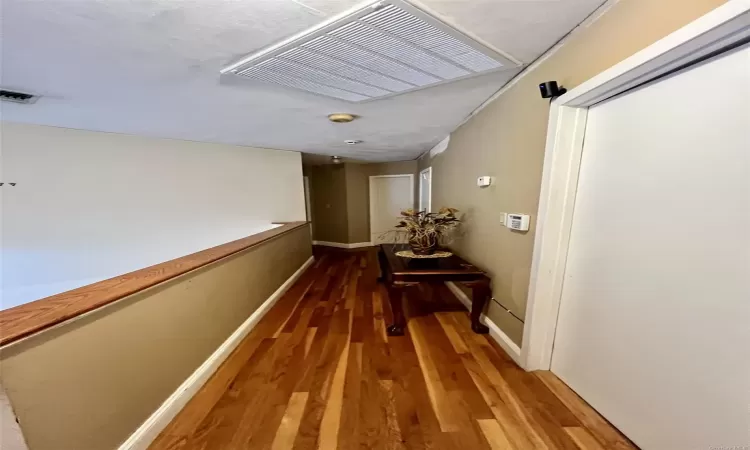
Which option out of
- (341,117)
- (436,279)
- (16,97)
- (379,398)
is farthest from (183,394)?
(16,97)

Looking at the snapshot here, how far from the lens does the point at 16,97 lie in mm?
1814

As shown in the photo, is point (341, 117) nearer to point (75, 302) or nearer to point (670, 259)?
point (75, 302)

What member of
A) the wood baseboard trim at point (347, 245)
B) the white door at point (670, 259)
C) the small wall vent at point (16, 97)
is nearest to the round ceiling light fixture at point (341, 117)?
the white door at point (670, 259)

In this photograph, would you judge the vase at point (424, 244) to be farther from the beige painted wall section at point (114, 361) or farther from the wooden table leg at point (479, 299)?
the beige painted wall section at point (114, 361)

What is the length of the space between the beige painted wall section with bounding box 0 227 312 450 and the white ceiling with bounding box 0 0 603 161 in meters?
1.22

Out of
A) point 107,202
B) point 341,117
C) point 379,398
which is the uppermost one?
point 341,117

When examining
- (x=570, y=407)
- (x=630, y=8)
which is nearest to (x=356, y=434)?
(x=570, y=407)

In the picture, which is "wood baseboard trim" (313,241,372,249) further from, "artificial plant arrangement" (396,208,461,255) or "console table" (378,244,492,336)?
"console table" (378,244,492,336)

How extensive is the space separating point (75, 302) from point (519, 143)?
2.46 metres

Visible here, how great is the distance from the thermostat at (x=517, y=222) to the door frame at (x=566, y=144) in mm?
127

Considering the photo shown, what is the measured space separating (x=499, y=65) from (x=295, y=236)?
3.25 metres

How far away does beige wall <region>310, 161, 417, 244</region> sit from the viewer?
5.93m

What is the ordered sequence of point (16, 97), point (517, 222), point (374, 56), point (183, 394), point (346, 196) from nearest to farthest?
point (374, 56) → point (183, 394) → point (517, 222) → point (16, 97) → point (346, 196)

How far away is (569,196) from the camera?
1448 millimetres
